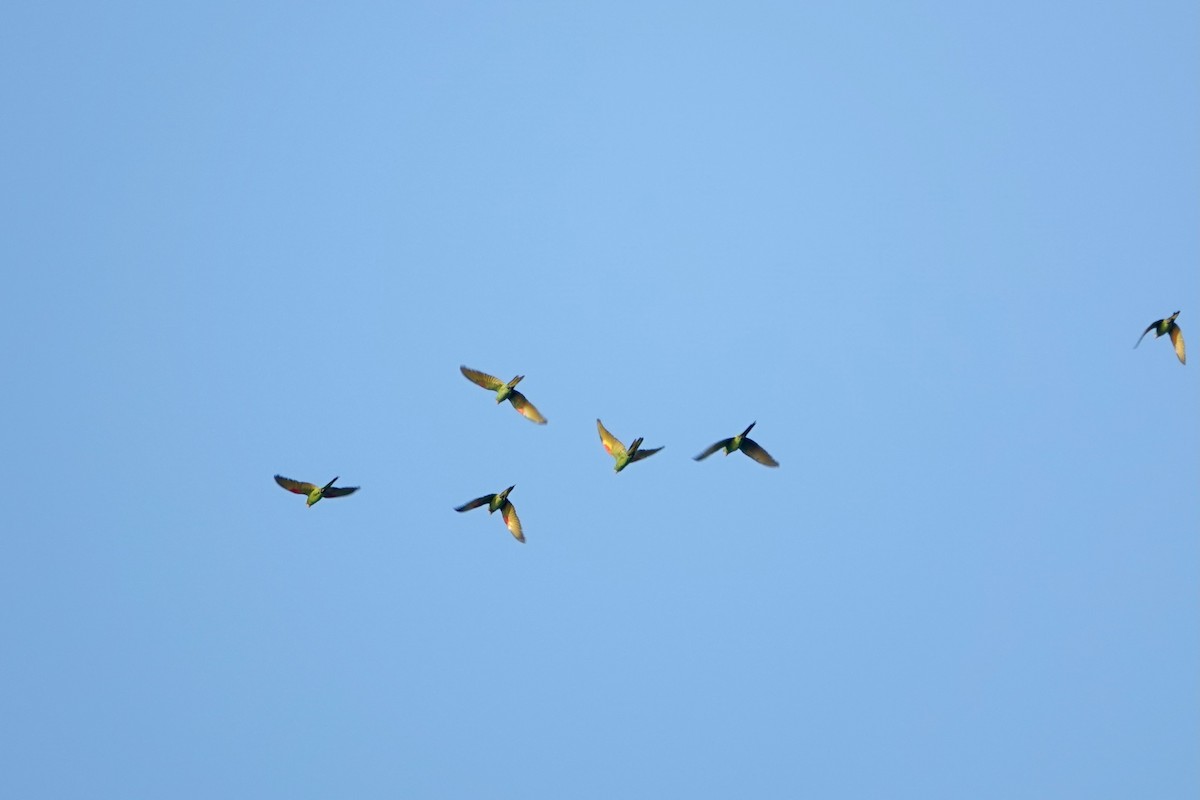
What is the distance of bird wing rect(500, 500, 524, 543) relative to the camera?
4844 centimetres

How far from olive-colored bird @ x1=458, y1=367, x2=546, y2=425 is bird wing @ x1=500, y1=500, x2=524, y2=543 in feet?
12.1

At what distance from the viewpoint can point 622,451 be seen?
158 ft

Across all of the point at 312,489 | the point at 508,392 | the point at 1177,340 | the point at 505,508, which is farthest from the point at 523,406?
the point at 1177,340

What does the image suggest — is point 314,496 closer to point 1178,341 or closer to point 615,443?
point 615,443

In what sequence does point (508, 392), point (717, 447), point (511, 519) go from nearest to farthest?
point (717, 447), point (511, 519), point (508, 392)

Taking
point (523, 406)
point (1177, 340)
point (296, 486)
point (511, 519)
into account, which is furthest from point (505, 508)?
point (1177, 340)

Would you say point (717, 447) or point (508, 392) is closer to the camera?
point (717, 447)

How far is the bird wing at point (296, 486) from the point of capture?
162 ft

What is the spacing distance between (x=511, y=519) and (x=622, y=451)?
16.6 feet

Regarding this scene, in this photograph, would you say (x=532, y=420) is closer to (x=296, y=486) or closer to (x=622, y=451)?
(x=622, y=451)

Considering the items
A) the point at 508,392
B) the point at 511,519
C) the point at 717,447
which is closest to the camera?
the point at 717,447

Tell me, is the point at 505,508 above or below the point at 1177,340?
below

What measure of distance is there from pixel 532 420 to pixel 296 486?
31.7ft

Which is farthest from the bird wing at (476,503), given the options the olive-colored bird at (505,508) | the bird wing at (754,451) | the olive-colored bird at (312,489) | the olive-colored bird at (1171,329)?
the olive-colored bird at (1171,329)
